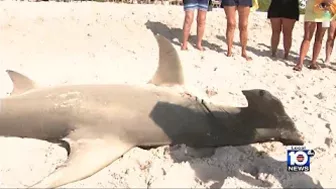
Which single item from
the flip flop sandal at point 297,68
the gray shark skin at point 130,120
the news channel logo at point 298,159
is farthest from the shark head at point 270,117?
the flip flop sandal at point 297,68

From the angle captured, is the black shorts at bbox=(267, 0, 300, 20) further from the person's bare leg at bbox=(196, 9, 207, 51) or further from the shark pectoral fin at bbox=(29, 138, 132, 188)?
the shark pectoral fin at bbox=(29, 138, 132, 188)

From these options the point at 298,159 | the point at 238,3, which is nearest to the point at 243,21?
the point at 238,3

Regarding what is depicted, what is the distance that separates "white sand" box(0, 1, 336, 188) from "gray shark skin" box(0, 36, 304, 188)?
0.13 metres

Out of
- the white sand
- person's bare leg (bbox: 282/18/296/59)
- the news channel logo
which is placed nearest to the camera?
the news channel logo

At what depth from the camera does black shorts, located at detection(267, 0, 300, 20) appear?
892 cm

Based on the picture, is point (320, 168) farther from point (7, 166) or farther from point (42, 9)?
point (42, 9)

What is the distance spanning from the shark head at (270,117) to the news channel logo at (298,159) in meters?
0.46

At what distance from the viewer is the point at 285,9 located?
8.98m

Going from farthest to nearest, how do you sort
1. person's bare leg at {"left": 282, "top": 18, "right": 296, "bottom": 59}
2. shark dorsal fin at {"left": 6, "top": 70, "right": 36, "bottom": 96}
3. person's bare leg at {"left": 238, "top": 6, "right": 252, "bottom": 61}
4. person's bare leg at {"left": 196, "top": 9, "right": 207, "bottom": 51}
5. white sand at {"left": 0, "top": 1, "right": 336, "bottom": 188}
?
person's bare leg at {"left": 282, "top": 18, "right": 296, "bottom": 59} < person's bare leg at {"left": 196, "top": 9, "right": 207, "bottom": 51} < person's bare leg at {"left": 238, "top": 6, "right": 252, "bottom": 61} < shark dorsal fin at {"left": 6, "top": 70, "right": 36, "bottom": 96} < white sand at {"left": 0, "top": 1, "right": 336, "bottom": 188}

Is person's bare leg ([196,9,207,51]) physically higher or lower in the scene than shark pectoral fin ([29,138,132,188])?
higher

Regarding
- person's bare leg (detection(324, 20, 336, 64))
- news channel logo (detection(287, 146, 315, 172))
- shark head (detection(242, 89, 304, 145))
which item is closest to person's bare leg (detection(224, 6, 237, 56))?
person's bare leg (detection(324, 20, 336, 64))

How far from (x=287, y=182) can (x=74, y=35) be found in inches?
216

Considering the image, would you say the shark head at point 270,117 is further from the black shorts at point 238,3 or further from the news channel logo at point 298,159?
the black shorts at point 238,3

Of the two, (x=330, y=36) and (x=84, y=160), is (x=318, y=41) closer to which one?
(x=330, y=36)
